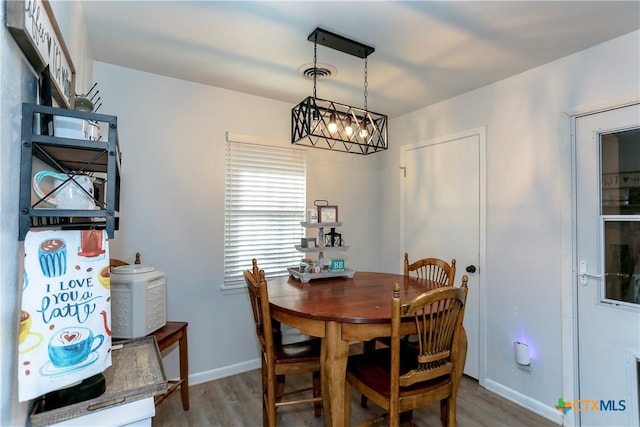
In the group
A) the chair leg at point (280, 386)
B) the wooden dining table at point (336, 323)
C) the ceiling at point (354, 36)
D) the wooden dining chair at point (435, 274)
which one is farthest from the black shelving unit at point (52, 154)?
the wooden dining chair at point (435, 274)

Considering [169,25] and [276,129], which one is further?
[276,129]

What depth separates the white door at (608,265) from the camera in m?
1.92

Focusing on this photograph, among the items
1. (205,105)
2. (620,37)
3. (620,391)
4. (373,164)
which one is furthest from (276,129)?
(620,391)

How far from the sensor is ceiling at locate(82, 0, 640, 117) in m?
1.71

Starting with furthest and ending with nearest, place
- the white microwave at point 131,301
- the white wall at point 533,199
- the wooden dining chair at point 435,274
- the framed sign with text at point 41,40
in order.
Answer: the wooden dining chair at point 435,274 → the white wall at point 533,199 → the white microwave at point 131,301 → the framed sign with text at point 41,40

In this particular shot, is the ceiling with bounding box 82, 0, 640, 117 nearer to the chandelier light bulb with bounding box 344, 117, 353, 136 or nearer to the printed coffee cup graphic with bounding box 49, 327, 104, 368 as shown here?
the chandelier light bulb with bounding box 344, 117, 353, 136

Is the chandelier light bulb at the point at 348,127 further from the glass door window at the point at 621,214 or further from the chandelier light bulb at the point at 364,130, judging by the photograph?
the glass door window at the point at 621,214

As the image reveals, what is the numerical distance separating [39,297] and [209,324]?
2151 mm

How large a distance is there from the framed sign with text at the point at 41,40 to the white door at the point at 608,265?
2833 millimetres

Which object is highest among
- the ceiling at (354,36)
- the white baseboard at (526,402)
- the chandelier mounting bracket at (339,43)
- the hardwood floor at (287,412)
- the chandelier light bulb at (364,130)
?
the ceiling at (354,36)

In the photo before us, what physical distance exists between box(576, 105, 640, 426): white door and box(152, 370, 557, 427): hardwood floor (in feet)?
1.37

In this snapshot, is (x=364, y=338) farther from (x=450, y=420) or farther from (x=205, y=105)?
(x=205, y=105)

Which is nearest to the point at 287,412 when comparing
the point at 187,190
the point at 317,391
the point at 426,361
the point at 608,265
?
the point at 317,391

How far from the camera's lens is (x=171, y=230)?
8.52 feet
